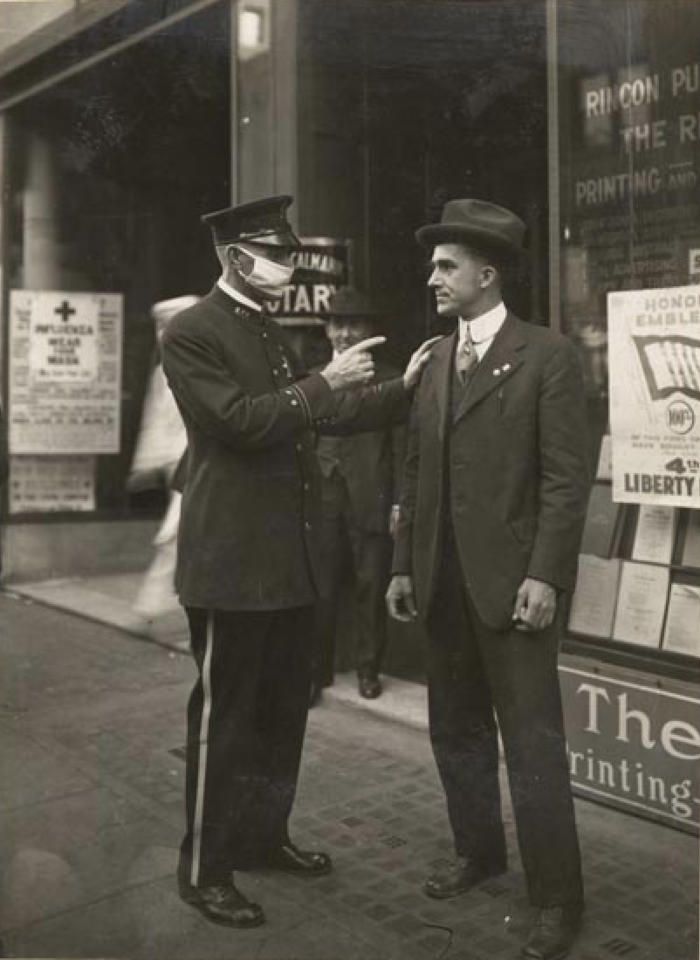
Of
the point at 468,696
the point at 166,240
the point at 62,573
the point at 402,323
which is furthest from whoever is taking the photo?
the point at 62,573

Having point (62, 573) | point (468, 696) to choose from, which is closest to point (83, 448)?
point (62, 573)

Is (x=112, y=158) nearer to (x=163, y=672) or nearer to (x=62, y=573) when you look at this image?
(x=163, y=672)

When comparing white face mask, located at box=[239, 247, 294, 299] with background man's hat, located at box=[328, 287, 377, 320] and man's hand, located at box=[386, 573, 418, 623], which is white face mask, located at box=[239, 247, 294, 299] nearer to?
man's hand, located at box=[386, 573, 418, 623]

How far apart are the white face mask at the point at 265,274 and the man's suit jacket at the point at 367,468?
6.40ft

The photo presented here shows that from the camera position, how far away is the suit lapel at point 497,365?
3307 mm

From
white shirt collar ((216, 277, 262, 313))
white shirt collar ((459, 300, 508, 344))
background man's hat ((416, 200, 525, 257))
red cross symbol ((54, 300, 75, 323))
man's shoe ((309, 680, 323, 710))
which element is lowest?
man's shoe ((309, 680, 323, 710))

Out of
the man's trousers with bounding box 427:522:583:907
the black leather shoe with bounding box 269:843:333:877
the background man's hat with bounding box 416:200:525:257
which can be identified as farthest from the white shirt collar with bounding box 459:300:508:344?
the black leather shoe with bounding box 269:843:333:877

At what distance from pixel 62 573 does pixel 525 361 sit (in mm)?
5849

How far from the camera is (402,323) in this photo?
16.6 ft

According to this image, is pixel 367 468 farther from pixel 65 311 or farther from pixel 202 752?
pixel 65 311

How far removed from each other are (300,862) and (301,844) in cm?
24

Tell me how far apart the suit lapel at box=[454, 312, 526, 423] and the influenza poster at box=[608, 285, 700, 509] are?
68 cm

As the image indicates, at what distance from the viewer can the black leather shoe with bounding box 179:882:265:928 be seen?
3.32 metres

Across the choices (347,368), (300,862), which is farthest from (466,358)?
(300,862)
